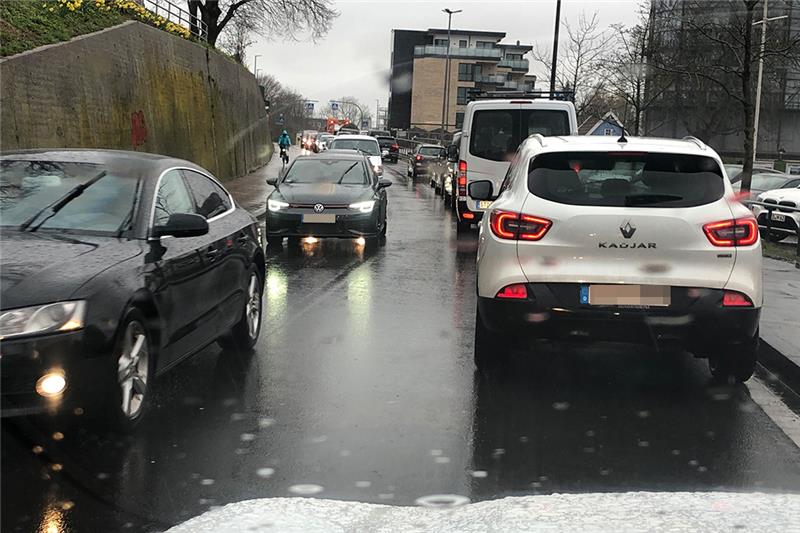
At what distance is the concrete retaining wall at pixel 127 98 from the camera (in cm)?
1492

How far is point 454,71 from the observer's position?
109m

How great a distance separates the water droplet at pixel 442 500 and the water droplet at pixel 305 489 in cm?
45

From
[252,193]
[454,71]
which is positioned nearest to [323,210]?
[252,193]

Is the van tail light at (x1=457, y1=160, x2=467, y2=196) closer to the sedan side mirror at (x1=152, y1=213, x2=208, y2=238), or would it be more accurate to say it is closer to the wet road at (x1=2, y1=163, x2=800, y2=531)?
the wet road at (x1=2, y1=163, x2=800, y2=531)

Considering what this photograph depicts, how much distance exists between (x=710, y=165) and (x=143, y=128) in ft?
60.9

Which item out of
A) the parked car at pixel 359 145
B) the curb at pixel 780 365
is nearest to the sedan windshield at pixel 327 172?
the curb at pixel 780 365

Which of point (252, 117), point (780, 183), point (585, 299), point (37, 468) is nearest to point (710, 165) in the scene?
point (585, 299)

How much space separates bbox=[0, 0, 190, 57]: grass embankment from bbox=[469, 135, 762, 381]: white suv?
1201cm

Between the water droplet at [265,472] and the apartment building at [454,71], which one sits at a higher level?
the apartment building at [454,71]

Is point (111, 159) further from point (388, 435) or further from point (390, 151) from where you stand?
point (390, 151)

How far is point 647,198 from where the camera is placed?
5418 mm

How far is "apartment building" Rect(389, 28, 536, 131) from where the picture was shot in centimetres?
10900

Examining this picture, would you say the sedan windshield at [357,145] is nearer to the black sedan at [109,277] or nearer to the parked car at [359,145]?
the parked car at [359,145]

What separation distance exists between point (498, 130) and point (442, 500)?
12.0 m
